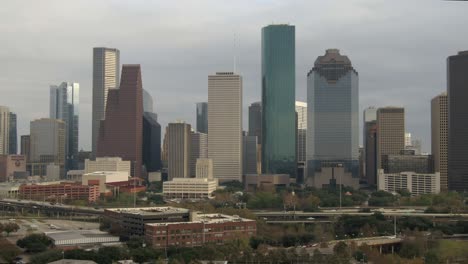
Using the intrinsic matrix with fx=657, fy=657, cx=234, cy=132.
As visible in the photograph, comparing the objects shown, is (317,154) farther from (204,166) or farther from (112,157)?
(112,157)

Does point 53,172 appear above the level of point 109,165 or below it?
below

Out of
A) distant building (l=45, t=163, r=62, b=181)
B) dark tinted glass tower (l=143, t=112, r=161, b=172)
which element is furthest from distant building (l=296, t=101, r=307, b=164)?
distant building (l=45, t=163, r=62, b=181)

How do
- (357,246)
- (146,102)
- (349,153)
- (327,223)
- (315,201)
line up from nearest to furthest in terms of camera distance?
(357,246)
(327,223)
(315,201)
(349,153)
(146,102)

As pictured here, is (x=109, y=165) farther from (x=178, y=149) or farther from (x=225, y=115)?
(x=225, y=115)

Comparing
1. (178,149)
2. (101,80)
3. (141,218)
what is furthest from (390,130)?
(141,218)

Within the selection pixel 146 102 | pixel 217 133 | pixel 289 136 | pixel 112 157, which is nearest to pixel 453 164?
pixel 289 136

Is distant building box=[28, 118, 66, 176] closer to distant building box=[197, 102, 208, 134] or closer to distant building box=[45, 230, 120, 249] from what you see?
distant building box=[197, 102, 208, 134]

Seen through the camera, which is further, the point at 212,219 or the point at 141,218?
the point at 212,219
